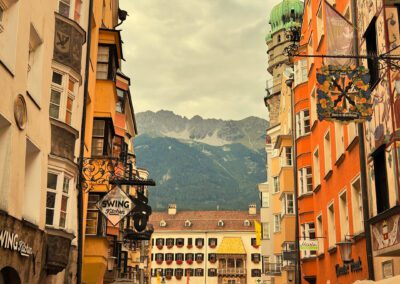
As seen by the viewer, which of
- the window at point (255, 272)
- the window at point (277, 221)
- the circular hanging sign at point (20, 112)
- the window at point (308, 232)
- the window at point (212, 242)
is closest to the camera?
the circular hanging sign at point (20, 112)

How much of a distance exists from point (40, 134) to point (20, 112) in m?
2.17

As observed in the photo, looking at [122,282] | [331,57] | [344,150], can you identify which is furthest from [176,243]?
[331,57]

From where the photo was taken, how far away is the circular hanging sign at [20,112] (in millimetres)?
13867

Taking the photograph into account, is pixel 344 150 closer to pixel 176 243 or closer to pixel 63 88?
pixel 63 88

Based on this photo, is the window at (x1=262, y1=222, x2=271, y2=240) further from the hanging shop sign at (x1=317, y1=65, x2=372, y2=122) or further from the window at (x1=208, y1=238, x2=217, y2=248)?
the window at (x1=208, y1=238, x2=217, y2=248)

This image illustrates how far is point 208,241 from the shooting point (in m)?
110

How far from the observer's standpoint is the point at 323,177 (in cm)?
2602

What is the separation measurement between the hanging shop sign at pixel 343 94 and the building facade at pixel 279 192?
Result: 61.4 ft

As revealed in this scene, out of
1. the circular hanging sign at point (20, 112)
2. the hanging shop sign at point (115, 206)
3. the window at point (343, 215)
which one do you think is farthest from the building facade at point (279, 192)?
the circular hanging sign at point (20, 112)

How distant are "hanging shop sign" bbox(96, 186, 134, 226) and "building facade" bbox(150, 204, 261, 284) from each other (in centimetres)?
8780

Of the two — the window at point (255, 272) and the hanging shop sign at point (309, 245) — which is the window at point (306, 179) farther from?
the window at point (255, 272)

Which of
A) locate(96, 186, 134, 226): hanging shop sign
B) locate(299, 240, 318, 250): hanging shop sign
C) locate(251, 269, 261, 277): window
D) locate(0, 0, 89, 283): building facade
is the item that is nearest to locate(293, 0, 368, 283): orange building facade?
locate(299, 240, 318, 250): hanging shop sign

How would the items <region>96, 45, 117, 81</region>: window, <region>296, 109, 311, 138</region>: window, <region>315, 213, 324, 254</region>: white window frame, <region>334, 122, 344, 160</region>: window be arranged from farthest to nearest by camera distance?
<region>296, 109, 311, 138</region>: window
<region>315, 213, 324, 254</region>: white window frame
<region>96, 45, 117, 81</region>: window
<region>334, 122, 344, 160</region>: window

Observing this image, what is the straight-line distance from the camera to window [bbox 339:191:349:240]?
849 inches
